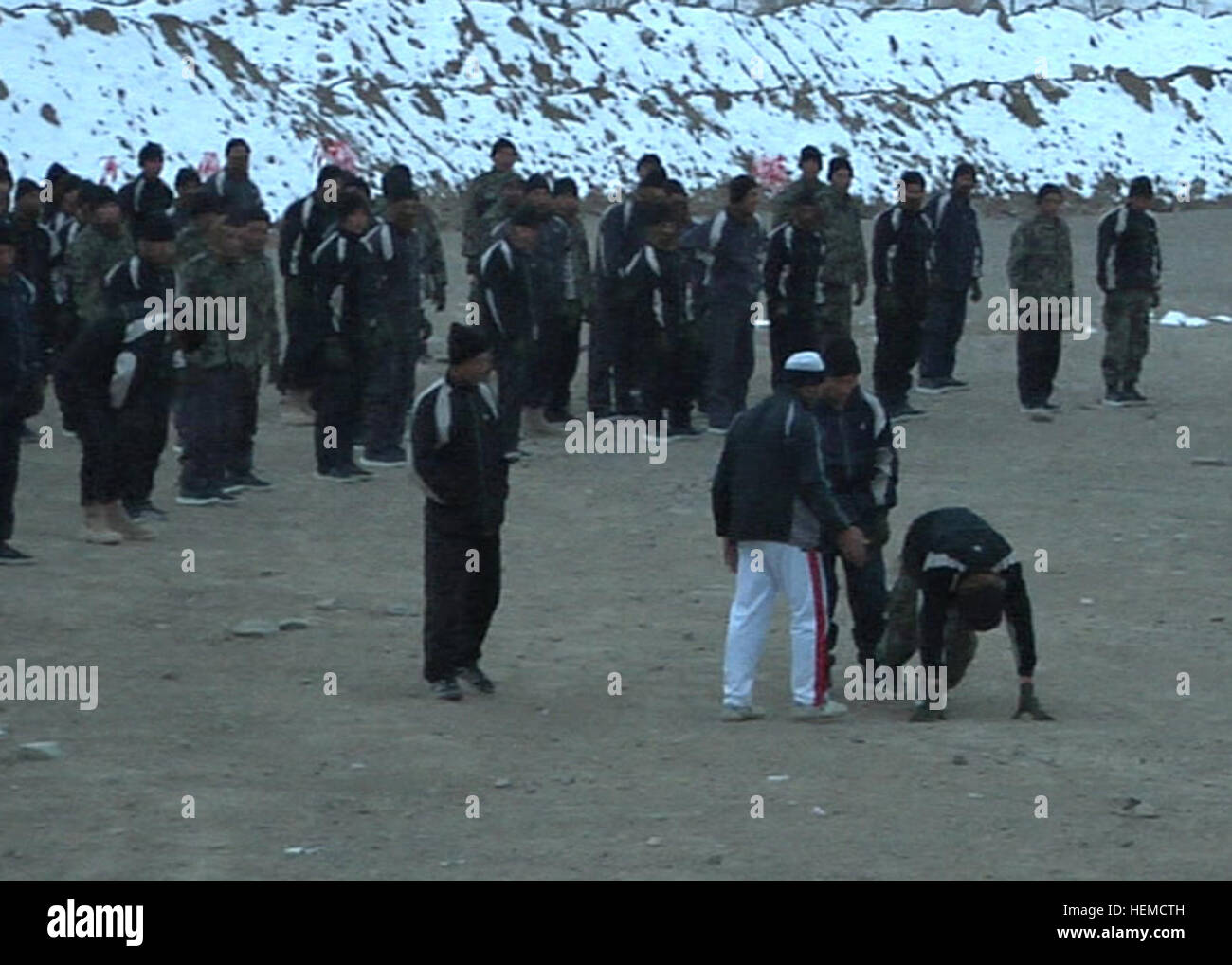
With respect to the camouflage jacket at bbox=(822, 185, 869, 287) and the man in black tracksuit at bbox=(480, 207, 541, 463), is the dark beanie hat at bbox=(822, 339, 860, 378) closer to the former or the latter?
the man in black tracksuit at bbox=(480, 207, 541, 463)

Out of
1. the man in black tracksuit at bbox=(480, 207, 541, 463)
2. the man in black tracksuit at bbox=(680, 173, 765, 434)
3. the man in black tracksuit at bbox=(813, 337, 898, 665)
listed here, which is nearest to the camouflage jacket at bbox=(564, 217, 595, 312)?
the man in black tracksuit at bbox=(680, 173, 765, 434)

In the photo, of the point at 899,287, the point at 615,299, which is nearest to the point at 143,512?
the point at 615,299

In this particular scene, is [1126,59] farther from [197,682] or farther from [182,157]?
[197,682]

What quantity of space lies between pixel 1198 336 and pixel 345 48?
19.9 meters

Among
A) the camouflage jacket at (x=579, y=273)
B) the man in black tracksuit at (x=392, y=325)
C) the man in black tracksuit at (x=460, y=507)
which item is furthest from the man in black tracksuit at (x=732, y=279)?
the man in black tracksuit at (x=460, y=507)

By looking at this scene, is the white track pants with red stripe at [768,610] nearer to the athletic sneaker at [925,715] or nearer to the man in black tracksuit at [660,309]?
the athletic sneaker at [925,715]

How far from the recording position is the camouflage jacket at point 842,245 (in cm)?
1858

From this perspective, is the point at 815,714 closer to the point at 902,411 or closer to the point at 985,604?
the point at 985,604

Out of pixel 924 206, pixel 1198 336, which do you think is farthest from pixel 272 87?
pixel 924 206

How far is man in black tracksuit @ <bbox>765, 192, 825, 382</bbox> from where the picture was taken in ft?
58.5

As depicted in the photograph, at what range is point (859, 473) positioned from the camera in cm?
1116

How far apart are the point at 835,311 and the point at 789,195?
1011 mm

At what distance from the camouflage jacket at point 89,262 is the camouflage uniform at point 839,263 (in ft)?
15.9

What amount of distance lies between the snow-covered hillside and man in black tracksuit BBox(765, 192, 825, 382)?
17321mm
